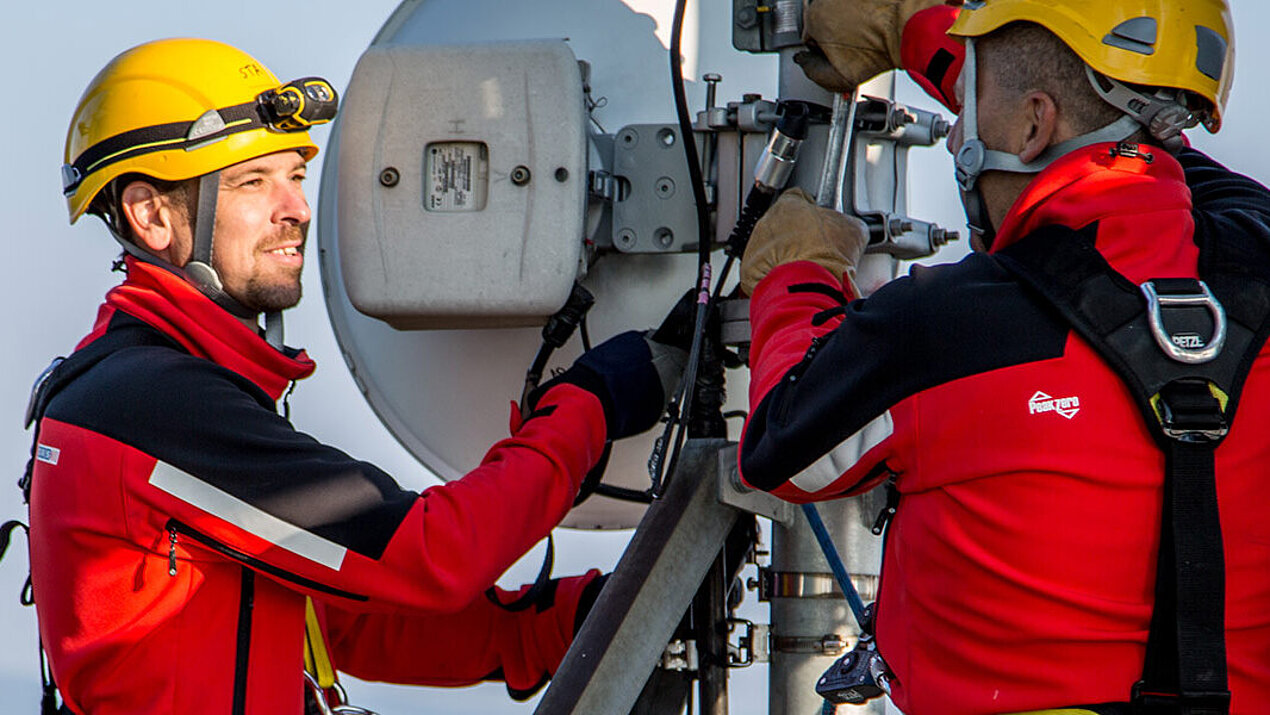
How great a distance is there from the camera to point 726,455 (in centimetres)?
273

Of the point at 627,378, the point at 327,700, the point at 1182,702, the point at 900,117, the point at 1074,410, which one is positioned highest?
the point at 900,117

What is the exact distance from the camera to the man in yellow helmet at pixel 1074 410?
1.93 m

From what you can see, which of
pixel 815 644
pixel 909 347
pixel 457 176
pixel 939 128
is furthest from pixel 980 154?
pixel 457 176

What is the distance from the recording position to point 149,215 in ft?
9.30

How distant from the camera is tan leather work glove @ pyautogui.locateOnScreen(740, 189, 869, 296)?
2.62m

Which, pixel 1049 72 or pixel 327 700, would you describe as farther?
pixel 327 700

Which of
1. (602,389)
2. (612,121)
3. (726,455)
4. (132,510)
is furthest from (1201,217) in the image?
(132,510)

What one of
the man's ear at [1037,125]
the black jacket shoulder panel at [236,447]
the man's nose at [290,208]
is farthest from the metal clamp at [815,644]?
the man's nose at [290,208]

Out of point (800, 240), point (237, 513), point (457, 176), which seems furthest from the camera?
point (457, 176)

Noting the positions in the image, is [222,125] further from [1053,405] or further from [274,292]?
[1053,405]

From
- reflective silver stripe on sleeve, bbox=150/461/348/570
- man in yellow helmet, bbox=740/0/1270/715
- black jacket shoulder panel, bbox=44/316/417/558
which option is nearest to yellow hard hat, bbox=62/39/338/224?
black jacket shoulder panel, bbox=44/316/417/558

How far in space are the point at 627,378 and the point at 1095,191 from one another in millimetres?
1055

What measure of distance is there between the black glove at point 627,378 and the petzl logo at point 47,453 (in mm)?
872

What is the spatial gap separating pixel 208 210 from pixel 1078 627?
5.76 feet
